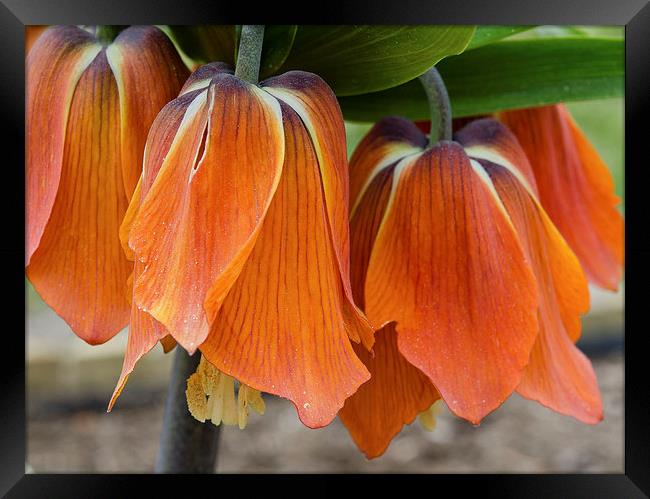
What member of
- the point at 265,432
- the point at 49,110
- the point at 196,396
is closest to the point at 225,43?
the point at 49,110

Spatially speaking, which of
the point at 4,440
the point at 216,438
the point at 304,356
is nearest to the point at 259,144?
the point at 304,356

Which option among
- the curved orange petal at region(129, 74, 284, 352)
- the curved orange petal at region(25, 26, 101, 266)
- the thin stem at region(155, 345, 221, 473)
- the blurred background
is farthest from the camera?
the blurred background

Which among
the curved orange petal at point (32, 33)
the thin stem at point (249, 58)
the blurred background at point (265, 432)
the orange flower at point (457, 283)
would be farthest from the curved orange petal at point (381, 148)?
the blurred background at point (265, 432)

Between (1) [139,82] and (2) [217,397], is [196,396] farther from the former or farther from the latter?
(1) [139,82]

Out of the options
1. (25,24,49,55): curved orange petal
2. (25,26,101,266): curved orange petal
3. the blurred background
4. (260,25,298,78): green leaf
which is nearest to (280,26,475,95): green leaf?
(260,25,298,78): green leaf

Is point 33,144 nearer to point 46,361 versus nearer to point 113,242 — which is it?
point 113,242

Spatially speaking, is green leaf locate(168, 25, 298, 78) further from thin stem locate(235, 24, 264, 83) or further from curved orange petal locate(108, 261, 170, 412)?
curved orange petal locate(108, 261, 170, 412)

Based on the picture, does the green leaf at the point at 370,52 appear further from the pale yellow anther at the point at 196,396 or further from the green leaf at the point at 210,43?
the pale yellow anther at the point at 196,396
